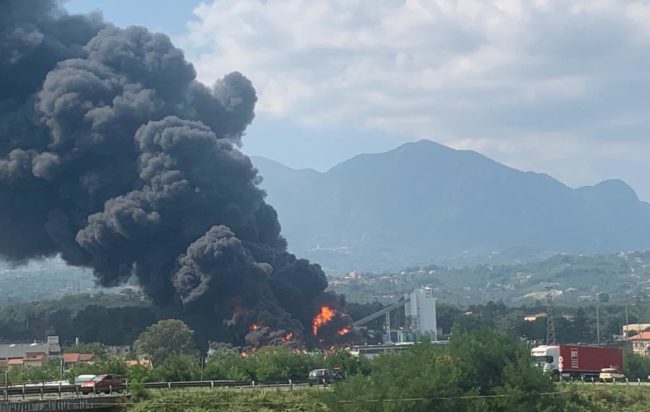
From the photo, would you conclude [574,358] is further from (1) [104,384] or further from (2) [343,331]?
(2) [343,331]

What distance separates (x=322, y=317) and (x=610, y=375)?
100ft

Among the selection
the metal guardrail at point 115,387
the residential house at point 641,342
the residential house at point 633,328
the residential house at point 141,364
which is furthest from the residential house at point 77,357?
the residential house at point 633,328

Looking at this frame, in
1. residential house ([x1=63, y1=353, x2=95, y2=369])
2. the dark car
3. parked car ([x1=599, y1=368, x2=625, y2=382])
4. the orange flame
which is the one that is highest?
the orange flame

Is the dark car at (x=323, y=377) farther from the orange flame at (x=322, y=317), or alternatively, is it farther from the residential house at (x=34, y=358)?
the residential house at (x=34, y=358)

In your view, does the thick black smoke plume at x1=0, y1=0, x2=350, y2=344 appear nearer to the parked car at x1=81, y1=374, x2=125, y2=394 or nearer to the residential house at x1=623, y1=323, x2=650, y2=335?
the parked car at x1=81, y1=374, x2=125, y2=394

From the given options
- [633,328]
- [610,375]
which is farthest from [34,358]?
[633,328]

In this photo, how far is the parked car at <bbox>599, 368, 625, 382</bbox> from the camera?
55794mm

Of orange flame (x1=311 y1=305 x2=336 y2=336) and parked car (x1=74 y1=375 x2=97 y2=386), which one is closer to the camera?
parked car (x1=74 y1=375 x2=97 y2=386)

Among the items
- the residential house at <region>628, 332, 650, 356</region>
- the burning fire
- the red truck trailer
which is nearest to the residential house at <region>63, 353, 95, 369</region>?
the burning fire

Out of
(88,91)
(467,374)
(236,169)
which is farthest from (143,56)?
(467,374)

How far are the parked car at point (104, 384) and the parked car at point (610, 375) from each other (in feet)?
80.9

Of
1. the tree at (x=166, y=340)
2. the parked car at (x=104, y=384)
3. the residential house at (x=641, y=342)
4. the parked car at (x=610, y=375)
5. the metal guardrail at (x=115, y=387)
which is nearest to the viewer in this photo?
the metal guardrail at (x=115, y=387)

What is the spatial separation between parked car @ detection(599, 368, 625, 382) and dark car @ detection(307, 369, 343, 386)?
48.2 feet

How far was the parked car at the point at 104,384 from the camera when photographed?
3964 centimetres
